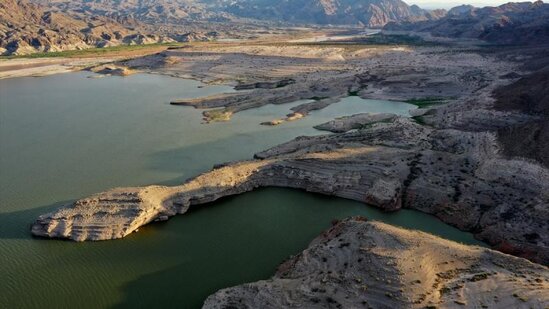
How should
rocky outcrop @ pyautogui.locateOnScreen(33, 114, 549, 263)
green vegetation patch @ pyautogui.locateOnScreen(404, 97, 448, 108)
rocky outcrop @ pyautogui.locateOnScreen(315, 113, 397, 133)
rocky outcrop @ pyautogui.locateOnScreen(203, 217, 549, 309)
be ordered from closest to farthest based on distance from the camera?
rocky outcrop @ pyautogui.locateOnScreen(203, 217, 549, 309) → rocky outcrop @ pyautogui.locateOnScreen(33, 114, 549, 263) → rocky outcrop @ pyautogui.locateOnScreen(315, 113, 397, 133) → green vegetation patch @ pyautogui.locateOnScreen(404, 97, 448, 108)

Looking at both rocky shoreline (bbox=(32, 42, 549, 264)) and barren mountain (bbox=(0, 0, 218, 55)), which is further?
barren mountain (bbox=(0, 0, 218, 55))

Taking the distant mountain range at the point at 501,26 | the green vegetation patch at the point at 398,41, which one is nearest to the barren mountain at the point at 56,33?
the green vegetation patch at the point at 398,41

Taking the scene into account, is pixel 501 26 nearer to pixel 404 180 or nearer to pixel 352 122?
pixel 352 122

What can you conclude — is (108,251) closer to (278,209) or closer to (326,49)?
(278,209)

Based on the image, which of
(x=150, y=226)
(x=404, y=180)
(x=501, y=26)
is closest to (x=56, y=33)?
(x=150, y=226)

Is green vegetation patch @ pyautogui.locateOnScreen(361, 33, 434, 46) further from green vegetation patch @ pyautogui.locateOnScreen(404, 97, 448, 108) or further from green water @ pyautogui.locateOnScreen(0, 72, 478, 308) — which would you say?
green water @ pyautogui.locateOnScreen(0, 72, 478, 308)

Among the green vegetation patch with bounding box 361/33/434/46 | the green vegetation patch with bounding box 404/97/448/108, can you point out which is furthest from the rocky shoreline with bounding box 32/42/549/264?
the green vegetation patch with bounding box 361/33/434/46

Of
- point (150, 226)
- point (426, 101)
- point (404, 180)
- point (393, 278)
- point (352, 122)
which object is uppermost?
point (426, 101)

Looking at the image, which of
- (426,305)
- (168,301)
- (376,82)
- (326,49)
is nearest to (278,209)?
(168,301)
